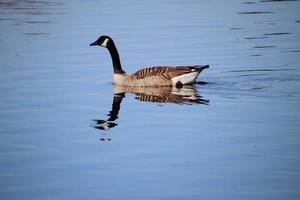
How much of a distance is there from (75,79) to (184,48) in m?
5.40

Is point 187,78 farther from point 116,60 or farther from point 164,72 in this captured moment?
point 116,60

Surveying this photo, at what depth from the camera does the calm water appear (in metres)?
9.27

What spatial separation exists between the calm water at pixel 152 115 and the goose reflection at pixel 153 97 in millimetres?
39

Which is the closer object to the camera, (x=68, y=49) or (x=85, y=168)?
(x=85, y=168)

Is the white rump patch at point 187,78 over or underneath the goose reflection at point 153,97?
over

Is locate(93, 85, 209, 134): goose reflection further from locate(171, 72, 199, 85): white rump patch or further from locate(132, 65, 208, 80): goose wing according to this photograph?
locate(132, 65, 208, 80): goose wing

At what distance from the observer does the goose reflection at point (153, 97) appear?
514 inches

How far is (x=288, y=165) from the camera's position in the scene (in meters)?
9.67

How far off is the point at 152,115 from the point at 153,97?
246 cm

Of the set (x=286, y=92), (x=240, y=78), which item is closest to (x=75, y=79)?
(x=240, y=78)

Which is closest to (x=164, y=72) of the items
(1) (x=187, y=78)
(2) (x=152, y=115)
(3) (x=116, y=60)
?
(1) (x=187, y=78)

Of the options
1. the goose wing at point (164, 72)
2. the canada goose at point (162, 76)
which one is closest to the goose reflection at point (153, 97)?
the canada goose at point (162, 76)

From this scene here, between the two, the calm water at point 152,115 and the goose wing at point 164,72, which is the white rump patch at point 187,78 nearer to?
the goose wing at point 164,72

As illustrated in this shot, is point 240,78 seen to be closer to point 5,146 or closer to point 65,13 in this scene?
point 5,146
